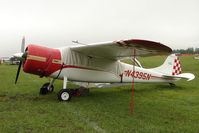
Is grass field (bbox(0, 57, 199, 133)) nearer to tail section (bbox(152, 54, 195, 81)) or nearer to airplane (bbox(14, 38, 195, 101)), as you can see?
airplane (bbox(14, 38, 195, 101))

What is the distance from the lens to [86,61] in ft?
21.0

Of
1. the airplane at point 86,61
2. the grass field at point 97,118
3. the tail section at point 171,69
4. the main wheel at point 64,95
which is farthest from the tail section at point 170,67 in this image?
the main wheel at point 64,95

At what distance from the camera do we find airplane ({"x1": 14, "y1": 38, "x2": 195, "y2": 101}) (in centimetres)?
490

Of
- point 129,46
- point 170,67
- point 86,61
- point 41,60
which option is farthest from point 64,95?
point 170,67

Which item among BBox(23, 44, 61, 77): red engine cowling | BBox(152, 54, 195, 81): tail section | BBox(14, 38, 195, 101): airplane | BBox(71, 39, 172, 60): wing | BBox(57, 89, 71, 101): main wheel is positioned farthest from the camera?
BBox(152, 54, 195, 81): tail section

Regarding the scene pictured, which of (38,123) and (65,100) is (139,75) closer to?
(65,100)

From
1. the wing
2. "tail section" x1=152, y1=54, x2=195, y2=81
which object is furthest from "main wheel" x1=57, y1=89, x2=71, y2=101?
"tail section" x1=152, y1=54, x2=195, y2=81

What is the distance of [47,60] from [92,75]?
191 cm

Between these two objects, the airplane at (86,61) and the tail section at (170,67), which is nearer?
the airplane at (86,61)

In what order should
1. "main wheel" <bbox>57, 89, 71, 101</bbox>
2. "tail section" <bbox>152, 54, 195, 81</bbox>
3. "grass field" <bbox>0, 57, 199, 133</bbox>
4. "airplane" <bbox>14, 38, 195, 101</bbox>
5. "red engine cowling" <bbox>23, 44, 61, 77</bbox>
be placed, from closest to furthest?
"grass field" <bbox>0, 57, 199, 133</bbox> < "airplane" <bbox>14, 38, 195, 101</bbox> < "red engine cowling" <bbox>23, 44, 61, 77</bbox> < "main wheel" <bbox>57, 89, 71, 101</bbox> < "tail section" <bbox>152, 54, 195, 81</bbox>

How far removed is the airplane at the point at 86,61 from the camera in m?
4.90

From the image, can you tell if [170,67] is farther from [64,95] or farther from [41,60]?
[41,60]

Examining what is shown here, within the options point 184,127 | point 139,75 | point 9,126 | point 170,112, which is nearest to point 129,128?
point 184,127

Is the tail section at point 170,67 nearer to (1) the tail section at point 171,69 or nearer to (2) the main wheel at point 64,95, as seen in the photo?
(1) the tail section at point 171,69
